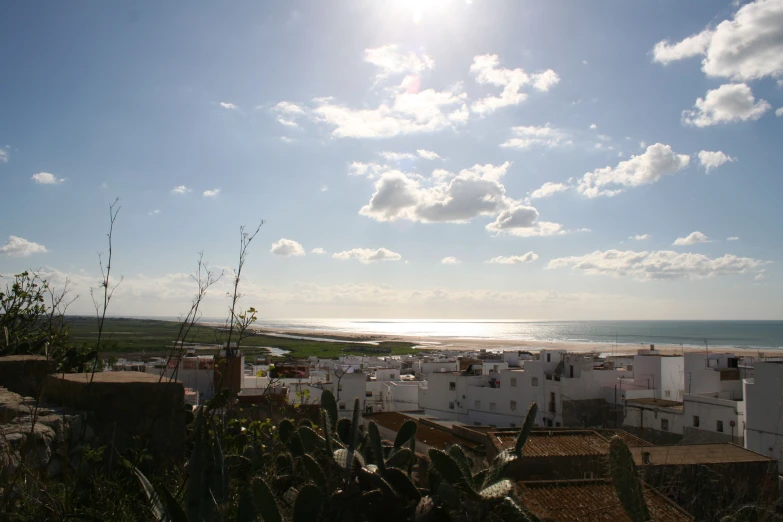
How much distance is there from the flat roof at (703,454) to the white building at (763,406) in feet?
16.7

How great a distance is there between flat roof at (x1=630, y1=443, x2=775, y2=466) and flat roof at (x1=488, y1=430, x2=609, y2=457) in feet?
2.75

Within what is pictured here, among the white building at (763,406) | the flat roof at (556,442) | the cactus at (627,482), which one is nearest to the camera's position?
the cactus at (627,482)

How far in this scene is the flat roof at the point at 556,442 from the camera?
419 inches

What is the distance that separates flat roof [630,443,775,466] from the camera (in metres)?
10.9

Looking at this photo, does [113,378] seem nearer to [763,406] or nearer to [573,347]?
[763,406]

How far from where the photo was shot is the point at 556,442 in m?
11.5

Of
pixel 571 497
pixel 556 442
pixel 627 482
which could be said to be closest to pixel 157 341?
pixel 556 442

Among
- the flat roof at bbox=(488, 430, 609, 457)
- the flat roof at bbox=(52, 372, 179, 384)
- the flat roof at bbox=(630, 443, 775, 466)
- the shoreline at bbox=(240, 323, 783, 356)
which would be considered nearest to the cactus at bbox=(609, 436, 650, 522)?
→ the flat roof at bbox=(52, 372, 179, 384)

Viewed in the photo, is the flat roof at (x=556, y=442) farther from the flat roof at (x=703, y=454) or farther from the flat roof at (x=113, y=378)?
the flat roof at (x=113, y=378)

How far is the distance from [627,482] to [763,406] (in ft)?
60.2

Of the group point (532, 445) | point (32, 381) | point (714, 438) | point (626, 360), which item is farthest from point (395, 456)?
point (626, 360)

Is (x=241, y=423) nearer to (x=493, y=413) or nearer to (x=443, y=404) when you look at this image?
(x=493, y=413)

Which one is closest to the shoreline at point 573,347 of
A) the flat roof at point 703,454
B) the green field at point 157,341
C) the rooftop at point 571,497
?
the green field at point 157,341

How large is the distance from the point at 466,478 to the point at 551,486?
19.3ft
